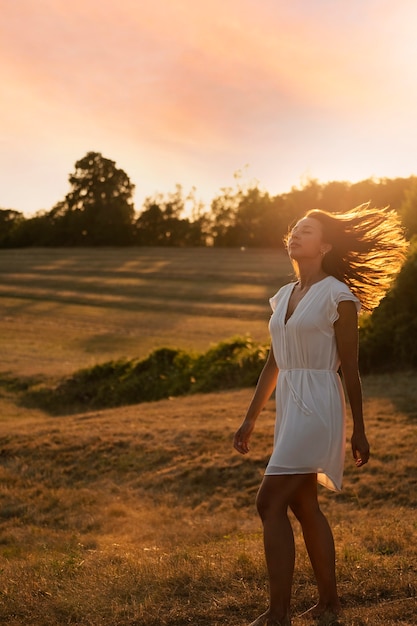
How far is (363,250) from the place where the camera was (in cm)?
460

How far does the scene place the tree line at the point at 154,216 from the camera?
7319cm

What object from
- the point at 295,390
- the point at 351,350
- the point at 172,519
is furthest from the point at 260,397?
the point at 172,519

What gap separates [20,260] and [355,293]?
63119 mm

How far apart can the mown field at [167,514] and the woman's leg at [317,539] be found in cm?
16

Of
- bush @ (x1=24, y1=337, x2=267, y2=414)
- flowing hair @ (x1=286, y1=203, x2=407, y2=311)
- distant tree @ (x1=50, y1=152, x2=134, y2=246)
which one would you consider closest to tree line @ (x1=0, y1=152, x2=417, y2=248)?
distant tree @ (x1=50, y1=152, x2=134, y2=246)

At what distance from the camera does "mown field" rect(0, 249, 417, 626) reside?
14.8 feet

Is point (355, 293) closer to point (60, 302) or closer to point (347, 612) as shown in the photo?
point (347, 612)

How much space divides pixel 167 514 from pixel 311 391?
5.32m

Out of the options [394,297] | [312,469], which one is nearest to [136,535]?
[312,469]

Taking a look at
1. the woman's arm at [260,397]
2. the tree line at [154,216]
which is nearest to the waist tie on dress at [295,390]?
the woman's arm at [260,397]

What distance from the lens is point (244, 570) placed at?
497 centimetres

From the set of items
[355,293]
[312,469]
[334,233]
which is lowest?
[312,469]

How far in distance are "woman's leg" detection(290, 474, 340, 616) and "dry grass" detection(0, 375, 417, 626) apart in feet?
0.62

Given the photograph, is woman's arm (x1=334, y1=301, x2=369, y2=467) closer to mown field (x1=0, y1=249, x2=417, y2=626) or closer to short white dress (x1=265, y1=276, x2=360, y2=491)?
short white dress (x1=265, y1=276, x2=360, y2=491)
